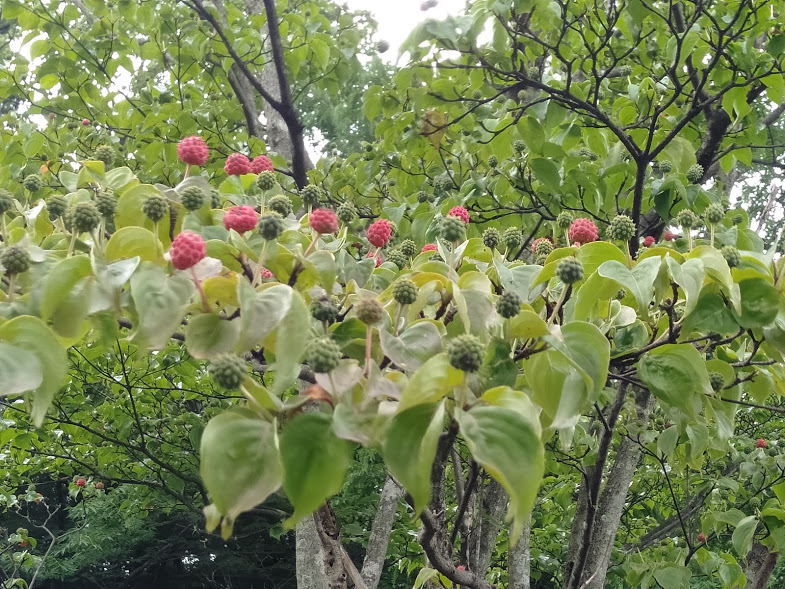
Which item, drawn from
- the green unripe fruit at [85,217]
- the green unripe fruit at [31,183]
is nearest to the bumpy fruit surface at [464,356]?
the green unripe fruit at [85,217]

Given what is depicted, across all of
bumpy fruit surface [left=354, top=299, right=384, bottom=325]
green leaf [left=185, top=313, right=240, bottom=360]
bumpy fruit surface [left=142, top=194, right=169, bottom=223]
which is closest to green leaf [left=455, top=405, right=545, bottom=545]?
bumpy fruit surface [left=354, top=299, right=384, bottom=325]

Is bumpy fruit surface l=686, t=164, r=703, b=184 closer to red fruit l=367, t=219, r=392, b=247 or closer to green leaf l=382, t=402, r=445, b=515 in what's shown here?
red fruit l=367, t=219, r=392, b=247

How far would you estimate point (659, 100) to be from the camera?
2.90 metres

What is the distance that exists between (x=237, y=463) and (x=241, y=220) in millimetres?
505

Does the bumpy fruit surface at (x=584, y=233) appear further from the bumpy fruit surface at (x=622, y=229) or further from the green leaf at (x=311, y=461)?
the green leaf at (x=311, y=461)

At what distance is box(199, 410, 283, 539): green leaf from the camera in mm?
854

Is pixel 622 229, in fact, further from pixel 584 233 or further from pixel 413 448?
pixel 413 448

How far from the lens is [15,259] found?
1096 mm

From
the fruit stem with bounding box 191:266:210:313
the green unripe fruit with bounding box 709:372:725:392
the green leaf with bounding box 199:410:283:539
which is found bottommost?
the green leaf with bounding box 199:410:283:539

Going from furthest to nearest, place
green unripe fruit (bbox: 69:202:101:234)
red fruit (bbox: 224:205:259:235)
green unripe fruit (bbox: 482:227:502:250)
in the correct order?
green unripe fruit (bbox: 482:227:502:250) → red fruit (bbox: 224:205:259:235) → green unripe fruit (bbox: 69:202:101:234)

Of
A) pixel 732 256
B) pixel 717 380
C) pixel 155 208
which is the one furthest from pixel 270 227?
pixel 717 380

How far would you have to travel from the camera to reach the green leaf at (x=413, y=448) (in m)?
0.87

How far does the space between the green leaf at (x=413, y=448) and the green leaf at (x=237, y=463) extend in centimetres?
14

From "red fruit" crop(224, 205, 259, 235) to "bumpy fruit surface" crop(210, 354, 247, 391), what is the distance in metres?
0.34
